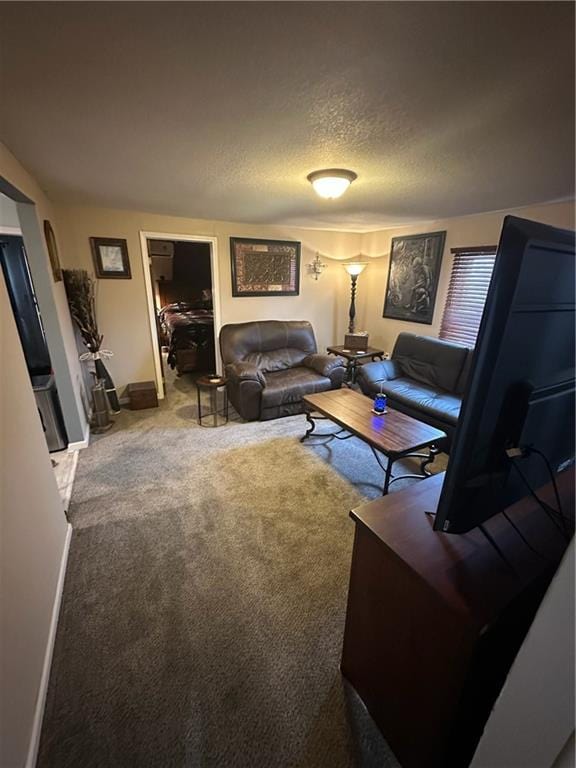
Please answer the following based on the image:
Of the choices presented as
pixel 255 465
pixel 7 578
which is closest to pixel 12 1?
pixel 7 578

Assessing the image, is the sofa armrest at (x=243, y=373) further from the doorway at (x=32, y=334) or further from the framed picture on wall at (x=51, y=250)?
the framed picture on wall at (x=51, y=250)

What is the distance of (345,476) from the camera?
2.64 m

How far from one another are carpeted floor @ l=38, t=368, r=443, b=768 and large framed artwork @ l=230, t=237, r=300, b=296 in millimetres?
2598

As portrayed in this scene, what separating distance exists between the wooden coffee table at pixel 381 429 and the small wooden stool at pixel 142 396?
1.96 metres

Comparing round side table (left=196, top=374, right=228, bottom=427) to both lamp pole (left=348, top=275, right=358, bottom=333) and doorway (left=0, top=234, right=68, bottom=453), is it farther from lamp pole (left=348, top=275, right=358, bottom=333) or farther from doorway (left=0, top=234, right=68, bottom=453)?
lamp pole (left=348, top=275, right=358, bottom=333)

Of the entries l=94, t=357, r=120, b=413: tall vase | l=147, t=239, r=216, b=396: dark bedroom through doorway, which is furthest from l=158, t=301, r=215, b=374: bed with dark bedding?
l=94, t=357, r=120, b=413: tall vase

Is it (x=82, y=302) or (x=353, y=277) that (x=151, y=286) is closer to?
(x=82, y=302)

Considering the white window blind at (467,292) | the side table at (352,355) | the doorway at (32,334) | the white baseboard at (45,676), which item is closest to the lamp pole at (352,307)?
the side table at (352,355)

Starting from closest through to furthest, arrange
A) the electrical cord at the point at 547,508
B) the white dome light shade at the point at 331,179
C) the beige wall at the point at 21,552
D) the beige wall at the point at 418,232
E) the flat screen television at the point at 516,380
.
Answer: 1. the flat screen television at the point at 516,380
2. the electrical cord at the point at 547,508
3. the beige wall at the point at 21,552
4. the white dome light shade at the point at 331,179
5. the beige wall at the point at 418,232

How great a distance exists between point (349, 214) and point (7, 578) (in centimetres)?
395

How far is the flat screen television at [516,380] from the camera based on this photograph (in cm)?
59

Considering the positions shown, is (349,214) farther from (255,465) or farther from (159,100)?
(255,465)

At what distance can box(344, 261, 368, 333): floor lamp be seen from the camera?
4.48 metres

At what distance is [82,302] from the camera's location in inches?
131
